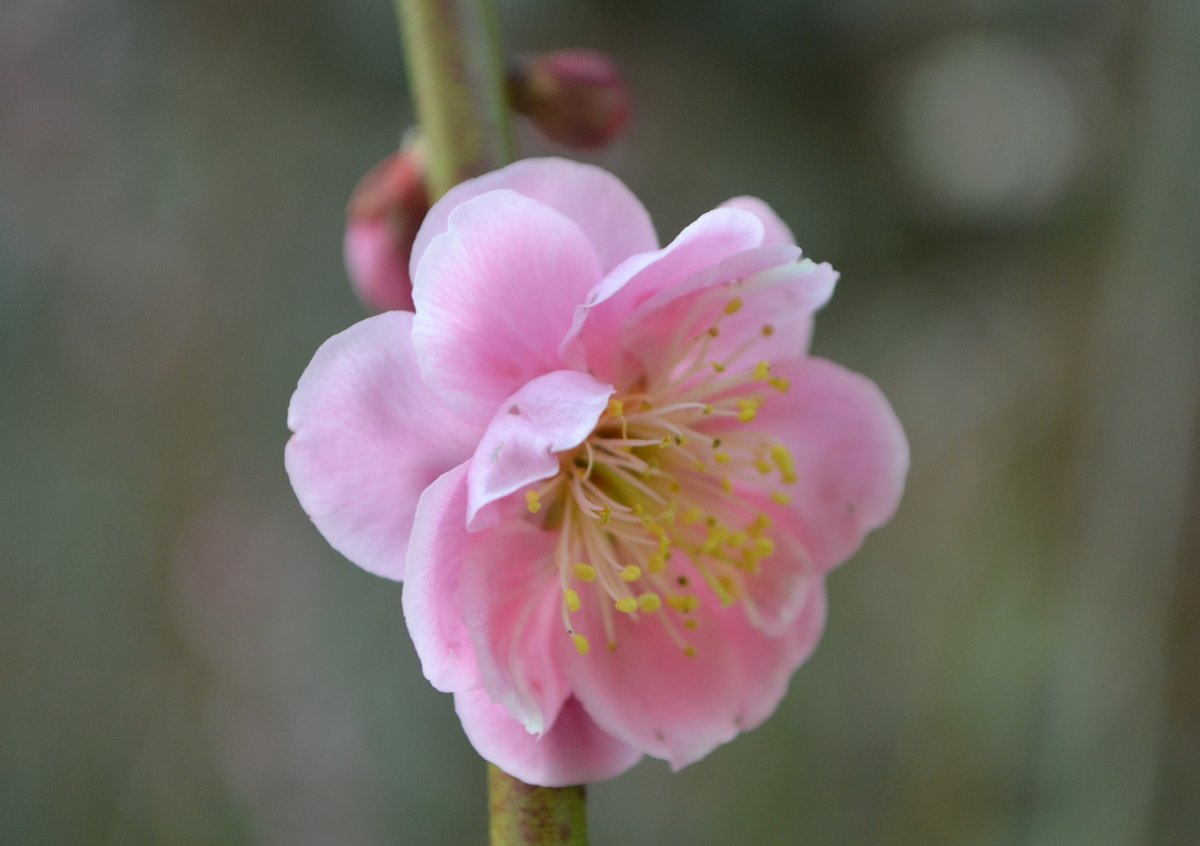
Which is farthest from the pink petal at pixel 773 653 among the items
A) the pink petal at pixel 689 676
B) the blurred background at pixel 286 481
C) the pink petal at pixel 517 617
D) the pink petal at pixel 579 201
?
the blurred background at pixel 286 481

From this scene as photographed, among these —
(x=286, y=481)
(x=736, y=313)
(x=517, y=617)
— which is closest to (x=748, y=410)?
(x=736, y=313)

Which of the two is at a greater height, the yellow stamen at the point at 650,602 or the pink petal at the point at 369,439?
the pink petal at the point at 369,439

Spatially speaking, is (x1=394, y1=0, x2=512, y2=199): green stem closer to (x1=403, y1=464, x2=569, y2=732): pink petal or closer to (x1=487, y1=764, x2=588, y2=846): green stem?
(x1=403, y1=464, x2=569, y2=732): pink petal

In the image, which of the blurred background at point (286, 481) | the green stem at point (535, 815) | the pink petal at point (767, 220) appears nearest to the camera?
the green stem at point (535, 815)

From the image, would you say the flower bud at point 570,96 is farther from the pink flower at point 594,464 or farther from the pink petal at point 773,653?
the pink petal at point 773,653

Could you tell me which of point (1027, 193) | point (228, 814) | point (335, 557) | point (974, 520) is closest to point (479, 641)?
point (335, 557)
